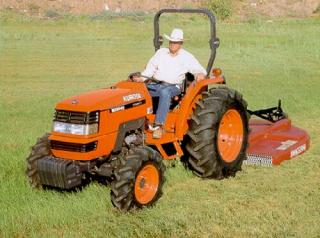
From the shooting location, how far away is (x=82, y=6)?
2436 inches

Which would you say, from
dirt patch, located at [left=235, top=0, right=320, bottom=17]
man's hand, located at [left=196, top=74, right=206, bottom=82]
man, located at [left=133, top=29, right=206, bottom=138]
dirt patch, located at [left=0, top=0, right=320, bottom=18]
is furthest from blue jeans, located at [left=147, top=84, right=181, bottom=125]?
dirt patch, located at [left=235, top=0, right=320, bottom=17]

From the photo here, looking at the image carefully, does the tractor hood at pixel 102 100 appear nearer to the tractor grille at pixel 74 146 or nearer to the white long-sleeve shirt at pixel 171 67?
the tractor grille at pixel 74 146

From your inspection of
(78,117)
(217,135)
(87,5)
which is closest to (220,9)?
(87,5)

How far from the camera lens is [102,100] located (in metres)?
6.21

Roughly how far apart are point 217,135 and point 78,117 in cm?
184

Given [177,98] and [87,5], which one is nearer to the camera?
[177,98]

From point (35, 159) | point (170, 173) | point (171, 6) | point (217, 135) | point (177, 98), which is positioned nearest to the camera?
point (35, 159)

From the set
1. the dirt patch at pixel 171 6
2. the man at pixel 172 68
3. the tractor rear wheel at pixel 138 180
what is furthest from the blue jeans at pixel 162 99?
the dirt patch at pixel 171 6

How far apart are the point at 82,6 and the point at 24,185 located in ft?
187

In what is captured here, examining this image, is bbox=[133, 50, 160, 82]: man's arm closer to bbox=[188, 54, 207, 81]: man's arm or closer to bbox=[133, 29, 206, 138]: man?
bbox=[133, 29, 206, 138]: man

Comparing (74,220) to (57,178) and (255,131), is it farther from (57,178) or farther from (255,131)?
(255,131)

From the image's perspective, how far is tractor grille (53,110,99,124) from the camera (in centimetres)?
600

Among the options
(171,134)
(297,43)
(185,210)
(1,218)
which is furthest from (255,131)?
(297,43)

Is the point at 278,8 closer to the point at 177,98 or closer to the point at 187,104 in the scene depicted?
the point at 177,98
